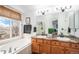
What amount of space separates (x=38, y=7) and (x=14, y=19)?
357 mm

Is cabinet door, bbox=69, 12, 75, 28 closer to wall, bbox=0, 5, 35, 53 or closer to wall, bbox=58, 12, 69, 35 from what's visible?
wall, bbox=58, 12, 69, 35

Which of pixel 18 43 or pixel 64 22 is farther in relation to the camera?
pixel 18 43

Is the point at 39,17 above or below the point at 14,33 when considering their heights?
above

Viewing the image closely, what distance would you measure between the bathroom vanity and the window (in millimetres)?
270

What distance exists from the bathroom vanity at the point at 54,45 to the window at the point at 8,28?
270 millimetres

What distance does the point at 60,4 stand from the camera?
1.30 metres

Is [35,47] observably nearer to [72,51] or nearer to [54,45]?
[54,45]

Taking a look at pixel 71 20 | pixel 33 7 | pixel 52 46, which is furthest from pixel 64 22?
pixel 33 7

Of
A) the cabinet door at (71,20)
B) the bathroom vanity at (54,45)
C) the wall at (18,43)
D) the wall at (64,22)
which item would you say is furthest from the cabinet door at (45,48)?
the cabinet door at (71,20)

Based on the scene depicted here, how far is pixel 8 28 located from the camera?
1278 millimetres

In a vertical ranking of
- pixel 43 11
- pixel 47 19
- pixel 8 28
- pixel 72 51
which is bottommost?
pixel 72 51

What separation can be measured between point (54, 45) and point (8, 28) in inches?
24.9
